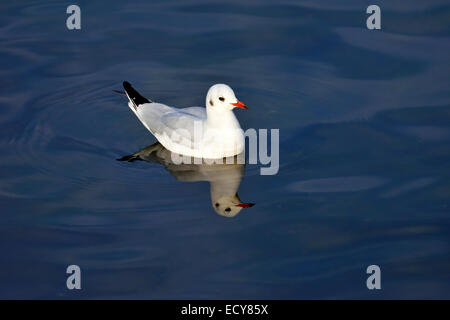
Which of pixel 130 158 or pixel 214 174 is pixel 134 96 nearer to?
pixel 130 158

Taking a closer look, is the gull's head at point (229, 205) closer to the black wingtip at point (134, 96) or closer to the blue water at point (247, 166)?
the blue water at point (247, 166)

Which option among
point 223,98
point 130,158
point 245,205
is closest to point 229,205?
point 245,205

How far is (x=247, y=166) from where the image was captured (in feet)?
30.3

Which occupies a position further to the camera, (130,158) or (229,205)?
(130,158)

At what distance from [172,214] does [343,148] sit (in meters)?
2.28

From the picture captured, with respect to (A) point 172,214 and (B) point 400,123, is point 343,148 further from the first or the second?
(A) point 172,214

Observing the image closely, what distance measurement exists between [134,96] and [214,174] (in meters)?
1.70

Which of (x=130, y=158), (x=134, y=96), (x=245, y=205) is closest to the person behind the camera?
(x=245, y=205)

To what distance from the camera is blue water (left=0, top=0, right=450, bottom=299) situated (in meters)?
7.58

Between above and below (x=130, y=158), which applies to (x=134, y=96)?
above

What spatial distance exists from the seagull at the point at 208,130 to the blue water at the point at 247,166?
0.42 metres

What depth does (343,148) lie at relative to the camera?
932cm

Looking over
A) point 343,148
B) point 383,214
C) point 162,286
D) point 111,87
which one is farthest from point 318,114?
point 162,286

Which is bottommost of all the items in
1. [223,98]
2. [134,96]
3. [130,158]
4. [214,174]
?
[214,174]
